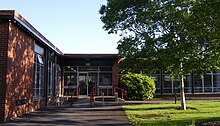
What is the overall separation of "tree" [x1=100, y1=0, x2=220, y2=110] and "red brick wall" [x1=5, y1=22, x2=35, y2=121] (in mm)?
5068

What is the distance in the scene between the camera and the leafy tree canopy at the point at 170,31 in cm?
1040

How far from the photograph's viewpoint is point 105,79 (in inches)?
1169

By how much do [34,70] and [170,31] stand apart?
30.3 ft

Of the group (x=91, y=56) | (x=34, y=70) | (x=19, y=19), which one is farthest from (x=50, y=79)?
(x=19, y=19)

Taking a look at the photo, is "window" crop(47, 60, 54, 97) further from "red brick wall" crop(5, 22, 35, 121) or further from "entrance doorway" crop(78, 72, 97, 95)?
"entrance doorway" crop(78, 72, 97, 95)

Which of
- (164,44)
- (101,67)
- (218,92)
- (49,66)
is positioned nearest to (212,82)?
(218,92)

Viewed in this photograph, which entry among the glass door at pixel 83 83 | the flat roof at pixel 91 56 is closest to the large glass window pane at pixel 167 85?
the flat roof at pixel 91 56

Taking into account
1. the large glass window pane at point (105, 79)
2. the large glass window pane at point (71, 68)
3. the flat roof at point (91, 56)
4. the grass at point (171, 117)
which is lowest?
the grass at point (171, 117)

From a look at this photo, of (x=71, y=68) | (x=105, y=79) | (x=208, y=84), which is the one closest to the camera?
(x=105, y=79)

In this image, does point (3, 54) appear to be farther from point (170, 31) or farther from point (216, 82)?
point (216, 82)

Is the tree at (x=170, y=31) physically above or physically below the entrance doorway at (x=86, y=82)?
above

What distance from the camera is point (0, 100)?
1292 cm

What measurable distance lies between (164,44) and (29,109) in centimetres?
853

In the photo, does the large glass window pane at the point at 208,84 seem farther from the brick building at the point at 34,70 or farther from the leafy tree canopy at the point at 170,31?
the leafy tree canopy at the point at 170,31
